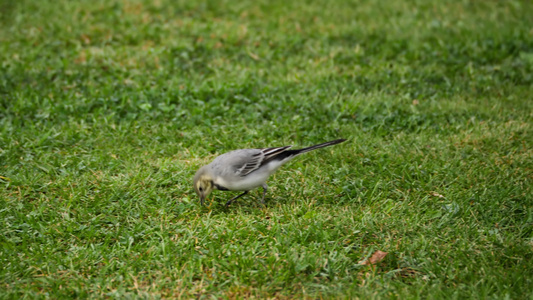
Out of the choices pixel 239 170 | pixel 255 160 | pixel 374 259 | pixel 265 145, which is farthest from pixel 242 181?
pixel 265 145

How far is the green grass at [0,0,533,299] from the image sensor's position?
12.8ft

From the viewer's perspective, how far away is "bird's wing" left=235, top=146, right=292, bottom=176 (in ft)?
15.0

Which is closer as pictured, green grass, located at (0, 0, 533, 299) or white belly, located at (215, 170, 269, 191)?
green grass, located at (0, 0, 533, 299)

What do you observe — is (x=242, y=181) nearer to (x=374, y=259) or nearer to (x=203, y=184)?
(x=203, y=184)

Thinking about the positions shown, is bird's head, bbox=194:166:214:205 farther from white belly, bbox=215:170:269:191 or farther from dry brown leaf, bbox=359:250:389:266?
dry brown leaf, bbox=359:250:389:266

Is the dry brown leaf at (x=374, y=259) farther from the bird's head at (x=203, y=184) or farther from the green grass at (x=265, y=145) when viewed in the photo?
the bird's head at (x=203, y=184)

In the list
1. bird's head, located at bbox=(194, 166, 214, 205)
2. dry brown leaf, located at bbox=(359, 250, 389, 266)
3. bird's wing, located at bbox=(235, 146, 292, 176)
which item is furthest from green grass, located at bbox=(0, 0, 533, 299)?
bird's wing, located at bbox=(235, 146, 292, 176)

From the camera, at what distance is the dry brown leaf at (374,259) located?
3.97 m

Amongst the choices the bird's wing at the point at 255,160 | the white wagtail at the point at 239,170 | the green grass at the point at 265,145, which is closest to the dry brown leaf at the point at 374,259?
the green grass at the point at 265,145

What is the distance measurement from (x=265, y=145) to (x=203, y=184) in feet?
4.85

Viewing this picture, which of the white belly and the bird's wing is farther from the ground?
the bird's wing

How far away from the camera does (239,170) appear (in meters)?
4.57

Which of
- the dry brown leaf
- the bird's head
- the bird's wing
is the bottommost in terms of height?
the dry brown leaf

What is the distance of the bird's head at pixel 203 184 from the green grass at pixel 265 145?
0.22 meters
